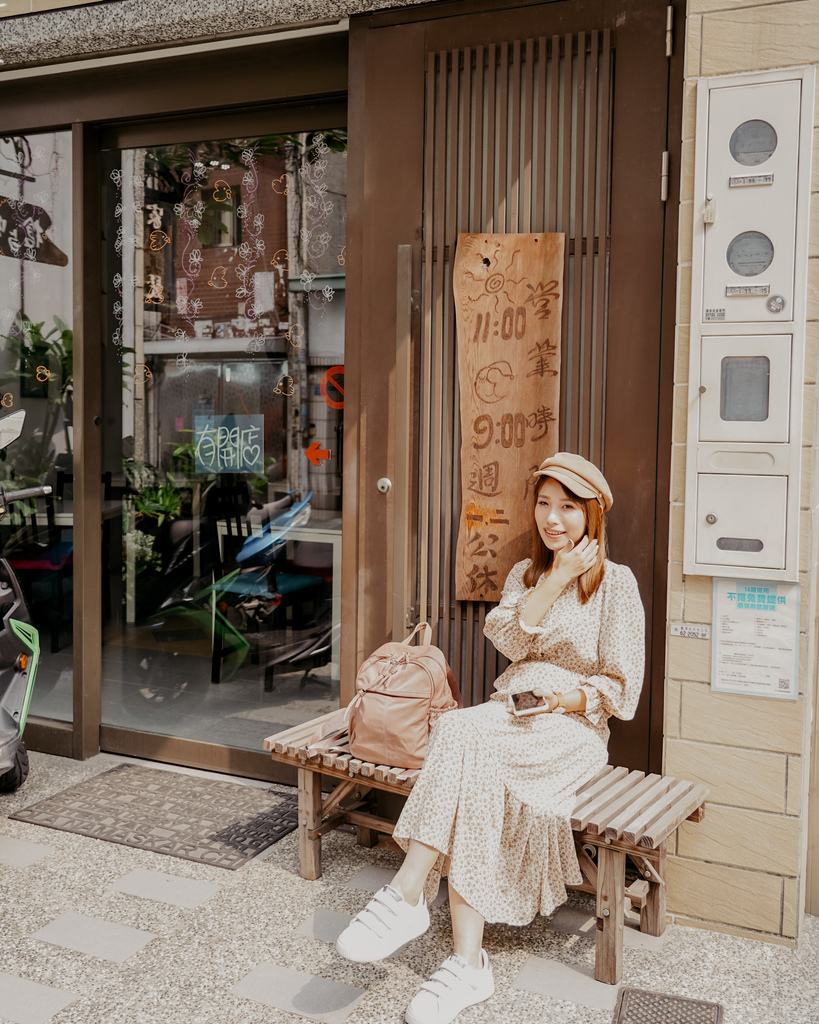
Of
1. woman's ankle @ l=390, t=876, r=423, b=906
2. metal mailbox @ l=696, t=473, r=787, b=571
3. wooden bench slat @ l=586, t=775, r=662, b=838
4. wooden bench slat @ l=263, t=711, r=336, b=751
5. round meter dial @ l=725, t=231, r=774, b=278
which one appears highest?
round meter dial @ l=725, t=231, r=774, b=278

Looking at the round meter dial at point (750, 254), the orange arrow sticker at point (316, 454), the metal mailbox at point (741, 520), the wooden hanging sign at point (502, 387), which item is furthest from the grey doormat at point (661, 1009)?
the orange arrow sticker at point (316, 454)

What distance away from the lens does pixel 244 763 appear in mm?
4008

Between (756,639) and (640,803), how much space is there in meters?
0.60

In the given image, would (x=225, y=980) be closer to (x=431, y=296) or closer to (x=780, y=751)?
(x=780, y=751)

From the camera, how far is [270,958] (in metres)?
2.63

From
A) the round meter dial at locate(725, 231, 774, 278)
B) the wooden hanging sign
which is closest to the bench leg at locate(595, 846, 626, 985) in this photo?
the wooden hanging sign

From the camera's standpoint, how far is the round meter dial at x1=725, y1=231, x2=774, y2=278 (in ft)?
8.88

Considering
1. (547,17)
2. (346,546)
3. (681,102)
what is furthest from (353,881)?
(547,17)

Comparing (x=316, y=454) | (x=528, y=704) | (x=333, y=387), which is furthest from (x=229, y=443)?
(x=528, y=704)

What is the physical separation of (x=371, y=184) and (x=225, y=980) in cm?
267

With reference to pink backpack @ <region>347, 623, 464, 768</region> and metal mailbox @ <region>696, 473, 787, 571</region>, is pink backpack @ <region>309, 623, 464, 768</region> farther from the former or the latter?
metal mailbox @ <region>696, 473, 787, 571</region>

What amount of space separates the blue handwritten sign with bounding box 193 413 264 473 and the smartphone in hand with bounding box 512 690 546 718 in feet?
5.93

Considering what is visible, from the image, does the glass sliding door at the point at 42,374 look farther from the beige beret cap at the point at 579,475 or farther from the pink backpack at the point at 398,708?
the beige beret cap at the point at 579,475

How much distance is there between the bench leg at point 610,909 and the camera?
2.54 metres
